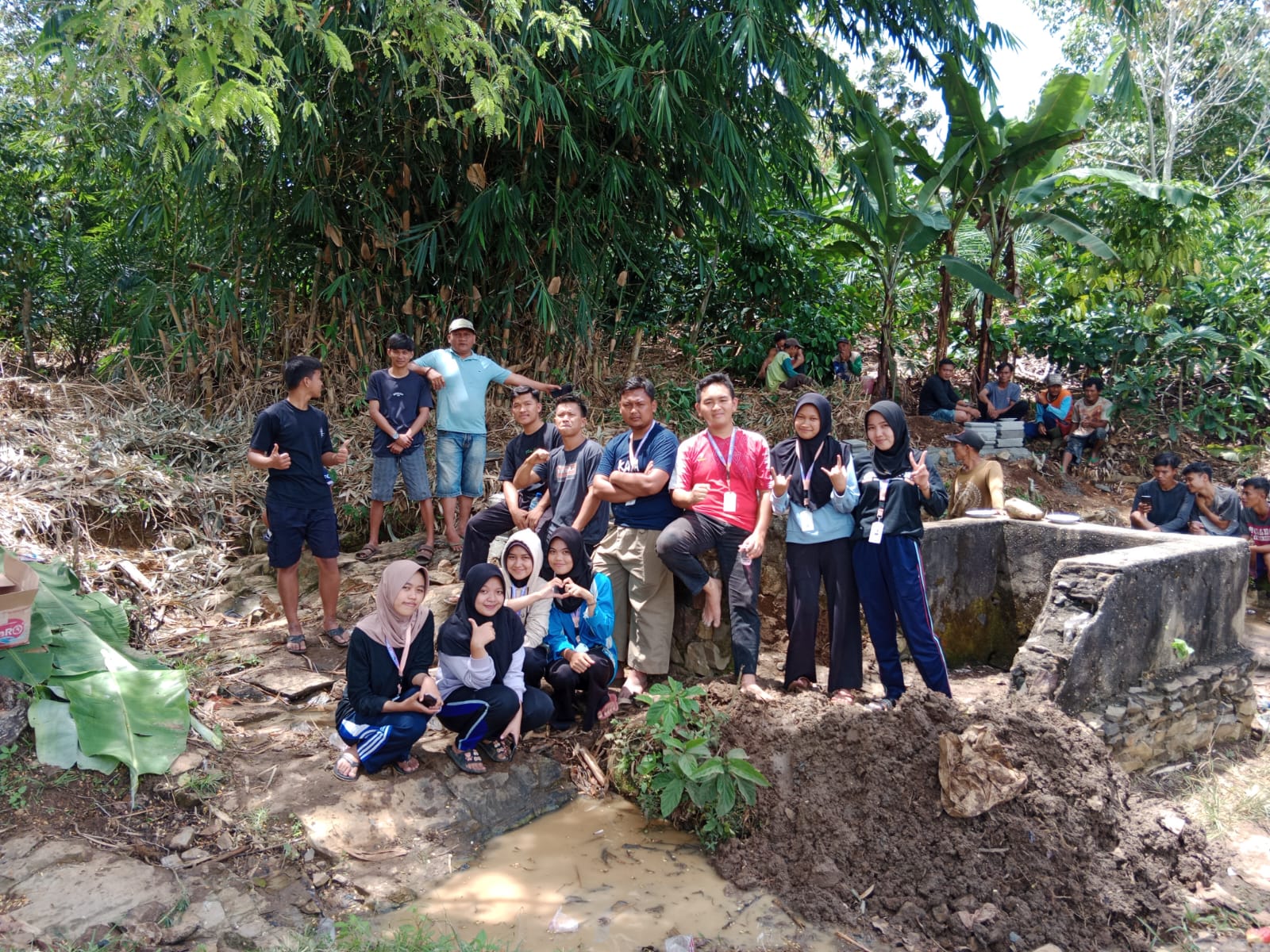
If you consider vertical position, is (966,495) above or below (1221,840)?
above

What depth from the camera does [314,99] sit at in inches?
265

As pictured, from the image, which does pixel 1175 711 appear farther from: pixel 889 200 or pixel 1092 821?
pixel 889 200

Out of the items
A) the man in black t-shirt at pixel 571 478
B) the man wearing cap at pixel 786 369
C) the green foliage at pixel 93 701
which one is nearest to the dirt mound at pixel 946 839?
the man in black t-shirt at pixel 571 478

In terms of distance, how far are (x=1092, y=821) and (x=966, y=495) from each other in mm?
2415

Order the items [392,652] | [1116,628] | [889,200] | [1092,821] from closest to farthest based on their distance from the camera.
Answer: [1092,821] < [392,652] < [1116,628] < [889,200]

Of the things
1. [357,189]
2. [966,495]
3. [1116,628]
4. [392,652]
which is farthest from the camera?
[357,189]

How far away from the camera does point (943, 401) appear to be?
33.3 feet

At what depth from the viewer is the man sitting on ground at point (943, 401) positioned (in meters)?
10.0

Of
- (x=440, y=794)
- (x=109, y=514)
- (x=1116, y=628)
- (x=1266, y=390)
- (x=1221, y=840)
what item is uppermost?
(x=1266, y=390)

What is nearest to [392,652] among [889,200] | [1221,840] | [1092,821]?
Result: [1092,821]

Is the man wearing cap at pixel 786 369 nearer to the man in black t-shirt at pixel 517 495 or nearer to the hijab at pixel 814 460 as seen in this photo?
the man in black t-shirt at pixel 517 495

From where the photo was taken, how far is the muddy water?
3332mm

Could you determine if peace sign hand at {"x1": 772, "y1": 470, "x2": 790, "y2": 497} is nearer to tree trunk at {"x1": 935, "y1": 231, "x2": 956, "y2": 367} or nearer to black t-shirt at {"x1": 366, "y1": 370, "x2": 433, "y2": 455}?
black t-shirt at {"x1": 366, "y1": 370, "x2": 433, "y2": 455}

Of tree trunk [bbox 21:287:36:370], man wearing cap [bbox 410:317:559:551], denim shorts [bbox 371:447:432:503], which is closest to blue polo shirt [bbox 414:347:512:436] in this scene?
man wearing cap [bbox 410:317:559:551]
